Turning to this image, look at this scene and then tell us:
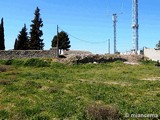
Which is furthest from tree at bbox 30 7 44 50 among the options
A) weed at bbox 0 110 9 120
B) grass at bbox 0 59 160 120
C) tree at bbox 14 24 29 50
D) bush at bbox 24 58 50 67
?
weed at bbox 0 110 9 120

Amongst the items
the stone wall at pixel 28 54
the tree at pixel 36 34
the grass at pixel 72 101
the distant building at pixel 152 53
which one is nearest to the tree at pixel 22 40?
the tree at pixel 36 34

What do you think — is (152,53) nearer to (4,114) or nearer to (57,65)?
→ (57,65)

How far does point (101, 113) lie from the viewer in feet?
29.9

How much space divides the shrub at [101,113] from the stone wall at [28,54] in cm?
2707

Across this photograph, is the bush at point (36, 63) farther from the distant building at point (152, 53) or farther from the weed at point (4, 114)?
the weed at point (4, 114)

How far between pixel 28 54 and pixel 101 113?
28.0 m

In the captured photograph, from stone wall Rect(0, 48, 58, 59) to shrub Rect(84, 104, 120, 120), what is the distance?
27.1 meters

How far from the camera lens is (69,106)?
1058cm

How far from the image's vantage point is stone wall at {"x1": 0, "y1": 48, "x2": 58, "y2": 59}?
35.5 m

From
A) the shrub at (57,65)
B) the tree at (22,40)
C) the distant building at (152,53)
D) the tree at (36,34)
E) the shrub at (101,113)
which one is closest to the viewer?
the shrub at (101,113)

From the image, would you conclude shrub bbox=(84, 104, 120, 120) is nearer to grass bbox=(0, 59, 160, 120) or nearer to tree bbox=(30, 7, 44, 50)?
grass bbox=(0, 59, 160, 120)

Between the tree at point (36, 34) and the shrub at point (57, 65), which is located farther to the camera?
the tree at point (36, 34)

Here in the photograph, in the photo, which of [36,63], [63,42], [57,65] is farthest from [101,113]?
[63,42]

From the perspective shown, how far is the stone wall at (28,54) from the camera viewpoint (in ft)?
116
